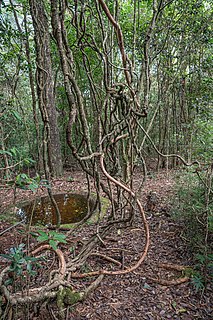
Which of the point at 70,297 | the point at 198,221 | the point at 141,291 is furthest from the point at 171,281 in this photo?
the point at 70,297

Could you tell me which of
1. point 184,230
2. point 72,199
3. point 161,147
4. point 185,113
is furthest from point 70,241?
point 185,113

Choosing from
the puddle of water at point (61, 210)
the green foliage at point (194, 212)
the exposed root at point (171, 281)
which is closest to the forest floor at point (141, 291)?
the exposed root at point (171, 281)

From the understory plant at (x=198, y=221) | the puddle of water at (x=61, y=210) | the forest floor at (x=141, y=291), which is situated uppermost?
the understory plant at (x=198, y=221)

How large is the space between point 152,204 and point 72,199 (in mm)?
1655

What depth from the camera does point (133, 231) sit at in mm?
2834

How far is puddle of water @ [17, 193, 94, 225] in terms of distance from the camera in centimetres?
332

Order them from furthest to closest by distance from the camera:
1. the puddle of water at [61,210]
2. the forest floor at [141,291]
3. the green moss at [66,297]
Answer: the puddle of water at [61,210] < the forest floor at [141,291] < the green moss at [66,297]

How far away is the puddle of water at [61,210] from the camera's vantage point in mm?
3322

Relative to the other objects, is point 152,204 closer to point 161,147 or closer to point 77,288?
point 77,288

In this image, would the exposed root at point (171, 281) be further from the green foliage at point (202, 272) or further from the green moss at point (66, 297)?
the green moss at point (66, 297)

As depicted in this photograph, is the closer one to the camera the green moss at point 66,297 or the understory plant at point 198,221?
the green moss at point 66,297

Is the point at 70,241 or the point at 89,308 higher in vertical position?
the point at 70,241

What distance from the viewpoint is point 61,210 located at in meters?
3.70

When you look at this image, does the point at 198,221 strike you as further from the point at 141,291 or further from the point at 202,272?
the point at 141,291
